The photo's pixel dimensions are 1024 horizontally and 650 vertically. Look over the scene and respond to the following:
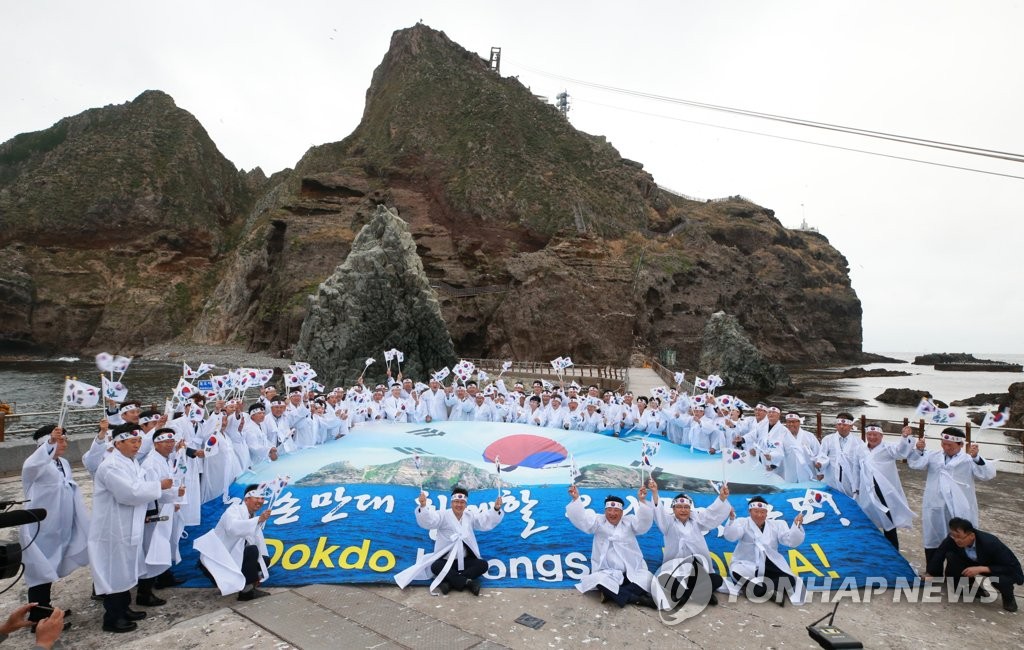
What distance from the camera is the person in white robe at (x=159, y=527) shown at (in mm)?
6734

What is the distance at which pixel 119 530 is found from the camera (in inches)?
254

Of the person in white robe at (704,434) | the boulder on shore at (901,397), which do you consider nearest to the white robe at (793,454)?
the person in white robe at (704,434)

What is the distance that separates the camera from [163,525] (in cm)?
696

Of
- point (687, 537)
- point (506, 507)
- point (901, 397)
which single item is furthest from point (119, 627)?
point (901, 397)

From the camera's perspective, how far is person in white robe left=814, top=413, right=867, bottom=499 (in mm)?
9352

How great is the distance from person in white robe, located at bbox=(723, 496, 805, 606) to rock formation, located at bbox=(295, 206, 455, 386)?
30.6m

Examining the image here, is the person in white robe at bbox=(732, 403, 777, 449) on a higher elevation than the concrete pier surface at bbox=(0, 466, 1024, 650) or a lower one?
higher

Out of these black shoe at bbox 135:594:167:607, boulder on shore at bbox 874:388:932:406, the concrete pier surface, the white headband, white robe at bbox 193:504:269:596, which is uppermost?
the white headband

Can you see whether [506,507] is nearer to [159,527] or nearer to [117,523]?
[159,527]

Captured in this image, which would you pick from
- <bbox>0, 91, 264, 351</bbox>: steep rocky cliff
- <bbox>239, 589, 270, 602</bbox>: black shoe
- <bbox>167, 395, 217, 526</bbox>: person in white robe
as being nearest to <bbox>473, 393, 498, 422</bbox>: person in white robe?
<bbox>167, 395, 217, 526</bbox>: person in white robe

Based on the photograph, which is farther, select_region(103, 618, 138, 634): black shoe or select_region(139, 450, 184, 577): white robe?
select_region(139, 450, 184, 577): white robe

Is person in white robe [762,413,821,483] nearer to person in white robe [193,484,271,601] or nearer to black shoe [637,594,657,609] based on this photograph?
black shoe [637,594,657,609]

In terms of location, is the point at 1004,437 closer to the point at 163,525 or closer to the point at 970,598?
the point at 970,598

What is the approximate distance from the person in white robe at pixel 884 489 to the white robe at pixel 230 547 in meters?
9.14
